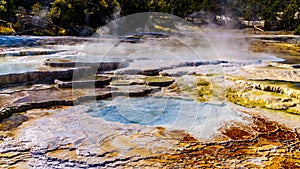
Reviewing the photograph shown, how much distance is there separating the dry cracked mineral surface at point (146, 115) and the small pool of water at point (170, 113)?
0.06 feet

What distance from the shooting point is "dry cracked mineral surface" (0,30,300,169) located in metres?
4.22

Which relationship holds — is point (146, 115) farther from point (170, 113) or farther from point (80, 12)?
point (80, 12)

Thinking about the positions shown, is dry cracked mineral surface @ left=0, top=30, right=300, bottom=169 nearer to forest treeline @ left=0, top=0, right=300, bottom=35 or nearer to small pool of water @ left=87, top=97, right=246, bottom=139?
small pool of water @ left=87, top=97, right=246, bottom=139

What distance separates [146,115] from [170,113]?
473 mm

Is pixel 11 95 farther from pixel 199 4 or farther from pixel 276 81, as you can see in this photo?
pixel 199 4

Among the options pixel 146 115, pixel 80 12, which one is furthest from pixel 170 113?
pixel 80 12

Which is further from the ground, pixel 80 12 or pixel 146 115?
pixel 80 12

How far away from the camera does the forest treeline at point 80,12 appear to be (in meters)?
18.3

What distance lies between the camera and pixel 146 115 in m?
6.00

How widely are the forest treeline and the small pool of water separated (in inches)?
486

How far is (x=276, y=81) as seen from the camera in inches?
318

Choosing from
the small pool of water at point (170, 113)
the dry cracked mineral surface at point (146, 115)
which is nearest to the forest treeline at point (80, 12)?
the dry cracked mineral surface at point (146, 115)

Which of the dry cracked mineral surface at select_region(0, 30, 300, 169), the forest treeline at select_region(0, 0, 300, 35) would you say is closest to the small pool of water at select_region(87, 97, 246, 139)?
the dry cracked mineral surface at select_region(0, 30, 300, 169)

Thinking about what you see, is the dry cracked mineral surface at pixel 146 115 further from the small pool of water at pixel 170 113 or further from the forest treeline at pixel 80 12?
the forest treeline at pixel 80 12
